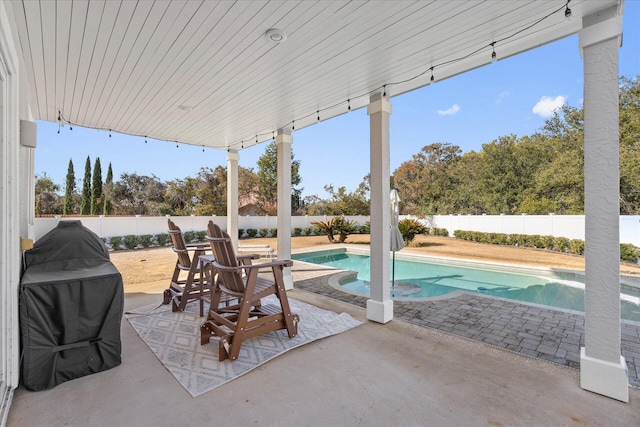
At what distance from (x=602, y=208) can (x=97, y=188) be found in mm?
20882

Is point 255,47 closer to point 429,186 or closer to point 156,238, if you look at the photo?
point 156,238

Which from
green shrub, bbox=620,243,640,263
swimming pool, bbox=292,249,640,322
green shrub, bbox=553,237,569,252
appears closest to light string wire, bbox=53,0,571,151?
swimming pool, bbox=292,249,640,322

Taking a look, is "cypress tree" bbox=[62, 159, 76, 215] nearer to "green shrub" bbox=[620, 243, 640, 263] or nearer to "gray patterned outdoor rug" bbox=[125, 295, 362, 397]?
"gray patterned outdoor rug" bbox=[125, 295, 362, 397]

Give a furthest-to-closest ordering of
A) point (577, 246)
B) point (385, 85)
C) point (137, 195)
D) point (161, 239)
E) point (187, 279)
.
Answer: point (137, 195)
point (161, 239)
point (577, 246)
point (187, 279)
point (385, 85)

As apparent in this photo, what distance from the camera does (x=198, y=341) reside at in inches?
116

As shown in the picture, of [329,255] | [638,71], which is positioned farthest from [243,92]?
[638,71]

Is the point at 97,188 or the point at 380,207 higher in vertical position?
the point at 97,188

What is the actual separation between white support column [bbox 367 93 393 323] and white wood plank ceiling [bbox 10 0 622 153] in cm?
30

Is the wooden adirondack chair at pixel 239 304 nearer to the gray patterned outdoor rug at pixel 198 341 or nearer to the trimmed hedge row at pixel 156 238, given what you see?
the gray patterned outdoor rug at pixel 198 341

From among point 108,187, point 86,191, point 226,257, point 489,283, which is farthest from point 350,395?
point 108,187

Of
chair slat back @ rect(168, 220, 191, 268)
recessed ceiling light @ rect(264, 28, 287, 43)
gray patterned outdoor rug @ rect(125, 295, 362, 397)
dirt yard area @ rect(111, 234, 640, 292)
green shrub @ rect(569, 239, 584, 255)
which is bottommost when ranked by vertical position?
dirt yard area @ rect(111, 234, 640, 292)

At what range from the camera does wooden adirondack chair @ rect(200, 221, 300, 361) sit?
260cm

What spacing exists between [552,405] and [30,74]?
5.39m

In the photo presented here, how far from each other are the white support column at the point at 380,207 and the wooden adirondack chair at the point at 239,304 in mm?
1036
